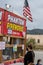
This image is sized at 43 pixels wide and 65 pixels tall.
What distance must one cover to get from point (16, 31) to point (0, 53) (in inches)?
78.7

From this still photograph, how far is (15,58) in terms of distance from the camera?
14000 millimetres

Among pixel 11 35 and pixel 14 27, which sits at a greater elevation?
pixel 14 27

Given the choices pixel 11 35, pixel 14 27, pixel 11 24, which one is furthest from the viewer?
pixel 14 27

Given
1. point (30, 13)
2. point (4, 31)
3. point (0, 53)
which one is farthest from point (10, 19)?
point (30, 13)

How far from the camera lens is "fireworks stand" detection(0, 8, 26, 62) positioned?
39.8ft

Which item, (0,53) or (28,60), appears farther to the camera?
(28,60)

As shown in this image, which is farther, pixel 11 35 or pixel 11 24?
pixel 11 35

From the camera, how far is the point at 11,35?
13078 millimetres

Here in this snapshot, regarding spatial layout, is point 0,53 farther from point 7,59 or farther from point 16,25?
point 16,25

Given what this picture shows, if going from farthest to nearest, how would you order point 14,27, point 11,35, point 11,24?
point 14,27 → point 11,35 → point 11,24

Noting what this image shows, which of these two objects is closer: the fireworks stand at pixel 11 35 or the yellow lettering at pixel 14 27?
the fireworks stand at pixel 11 35

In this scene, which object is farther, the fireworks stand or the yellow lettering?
the yellow lettering

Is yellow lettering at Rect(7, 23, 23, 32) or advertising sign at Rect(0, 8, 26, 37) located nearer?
advertising sign at Rect(0, 8, 26, 37)

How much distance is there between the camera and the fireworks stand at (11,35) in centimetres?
1213
